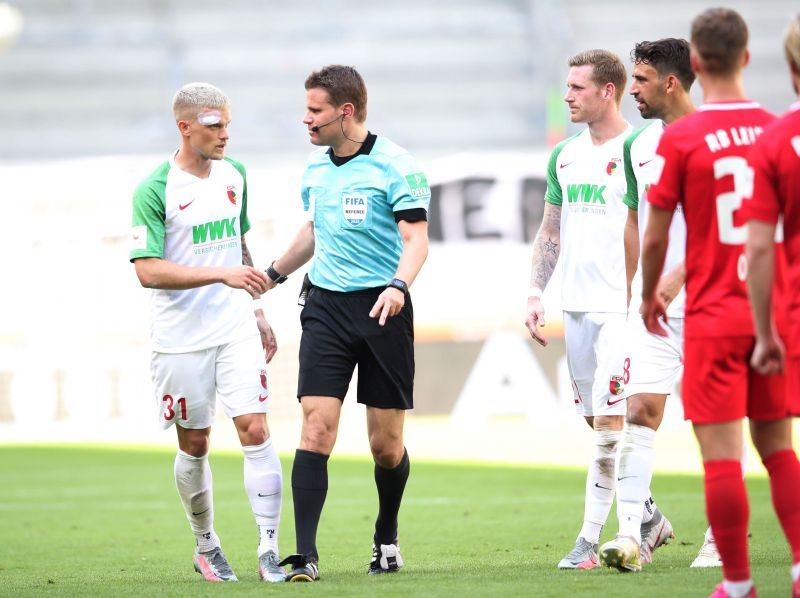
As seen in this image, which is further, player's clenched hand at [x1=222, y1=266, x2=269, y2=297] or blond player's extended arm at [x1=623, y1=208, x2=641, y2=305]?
blond player's extended arm at [x1=623, y1=208, x2=641, y2=305]

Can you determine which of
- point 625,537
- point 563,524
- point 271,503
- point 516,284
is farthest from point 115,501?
point 516,284

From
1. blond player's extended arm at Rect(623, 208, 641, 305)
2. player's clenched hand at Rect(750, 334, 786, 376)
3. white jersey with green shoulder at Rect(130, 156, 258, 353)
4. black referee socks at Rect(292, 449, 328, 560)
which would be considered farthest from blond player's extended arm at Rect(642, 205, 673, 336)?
white jersey with green shoulder at Rect(130, 156, 258, 353)

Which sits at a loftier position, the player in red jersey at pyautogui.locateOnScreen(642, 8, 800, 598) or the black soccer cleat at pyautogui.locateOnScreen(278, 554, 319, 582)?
the player in red jersey at pyautogui.locateOnScreen(642, 8, 800, 598)

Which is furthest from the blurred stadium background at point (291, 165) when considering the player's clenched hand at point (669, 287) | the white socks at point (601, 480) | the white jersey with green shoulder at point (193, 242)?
the player's clenched hand at point (669, 287)

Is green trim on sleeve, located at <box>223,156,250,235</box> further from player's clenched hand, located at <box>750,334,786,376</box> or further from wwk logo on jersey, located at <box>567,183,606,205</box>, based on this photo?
player's clenched hand, located at <box>750,334,786,376</box>

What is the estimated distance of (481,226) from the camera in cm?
1731

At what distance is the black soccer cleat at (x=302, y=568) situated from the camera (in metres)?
5.46

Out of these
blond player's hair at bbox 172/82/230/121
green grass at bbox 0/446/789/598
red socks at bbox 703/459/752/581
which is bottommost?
green grass at bbox 0/446/789/598

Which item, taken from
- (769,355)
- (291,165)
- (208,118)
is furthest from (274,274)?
(291,165)

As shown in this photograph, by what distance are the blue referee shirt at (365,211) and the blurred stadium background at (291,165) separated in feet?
23.6

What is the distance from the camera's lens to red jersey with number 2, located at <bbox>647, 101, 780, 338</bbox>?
13.9 feet

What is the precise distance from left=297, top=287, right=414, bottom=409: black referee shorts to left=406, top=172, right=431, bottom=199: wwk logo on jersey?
0.44 m

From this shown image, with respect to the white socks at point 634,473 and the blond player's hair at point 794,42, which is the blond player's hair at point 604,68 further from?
the blond player's hair at point 794,42

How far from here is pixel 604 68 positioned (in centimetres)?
624
